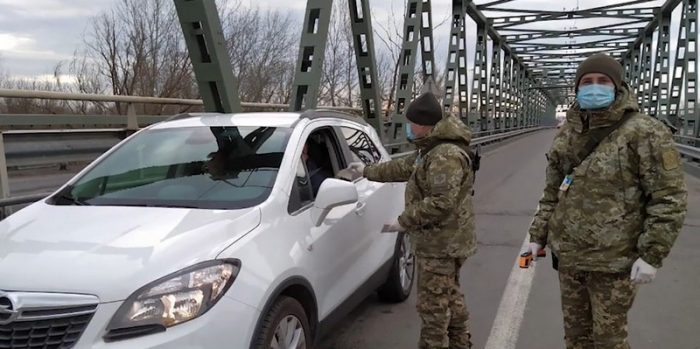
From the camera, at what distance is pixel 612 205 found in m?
2.78

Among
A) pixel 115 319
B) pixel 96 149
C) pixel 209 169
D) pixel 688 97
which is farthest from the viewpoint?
pixel 688 97

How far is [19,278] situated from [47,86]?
1008 inches

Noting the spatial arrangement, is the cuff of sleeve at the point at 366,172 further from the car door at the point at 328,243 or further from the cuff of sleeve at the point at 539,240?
the cuff of sleeve at the point at 539,240

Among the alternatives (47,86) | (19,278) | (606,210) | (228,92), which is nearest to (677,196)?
(606,210)

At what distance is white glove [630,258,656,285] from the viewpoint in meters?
2.62

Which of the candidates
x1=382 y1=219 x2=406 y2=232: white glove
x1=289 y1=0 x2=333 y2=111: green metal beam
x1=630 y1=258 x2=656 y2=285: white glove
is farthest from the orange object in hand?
x1=289 y1=0 x2=333 y2=111: green metal beam

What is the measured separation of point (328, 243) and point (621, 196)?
165 cm

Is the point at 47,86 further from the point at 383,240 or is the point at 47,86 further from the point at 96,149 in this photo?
the point at 383,240

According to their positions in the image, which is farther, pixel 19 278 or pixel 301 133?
pixel 301 133

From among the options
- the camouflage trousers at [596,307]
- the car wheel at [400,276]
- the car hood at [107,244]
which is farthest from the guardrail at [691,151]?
the car hood at [107,244]

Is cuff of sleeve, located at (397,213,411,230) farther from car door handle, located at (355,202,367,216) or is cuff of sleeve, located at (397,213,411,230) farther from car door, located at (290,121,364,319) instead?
car door handle, located at (355,202,367,216)

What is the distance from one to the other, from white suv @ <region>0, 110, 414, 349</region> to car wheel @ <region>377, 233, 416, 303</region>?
140 millimetres

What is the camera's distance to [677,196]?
2.61 metres

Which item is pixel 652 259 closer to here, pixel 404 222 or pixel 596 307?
pixel 596 307
